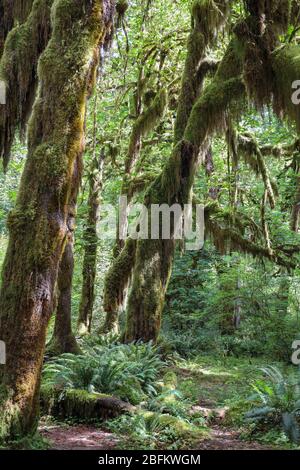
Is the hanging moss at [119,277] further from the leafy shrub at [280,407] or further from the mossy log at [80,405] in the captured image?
the leafy shrub at [280,407]

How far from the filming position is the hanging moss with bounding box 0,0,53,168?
24.6 feet

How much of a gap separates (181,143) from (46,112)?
5730 mm

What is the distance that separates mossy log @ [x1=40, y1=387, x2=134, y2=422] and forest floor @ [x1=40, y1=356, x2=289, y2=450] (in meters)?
0.27

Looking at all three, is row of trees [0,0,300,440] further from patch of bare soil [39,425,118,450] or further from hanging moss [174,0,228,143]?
patch of bare soil [39,425,118,450]

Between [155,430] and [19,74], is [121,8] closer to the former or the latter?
[19,74]

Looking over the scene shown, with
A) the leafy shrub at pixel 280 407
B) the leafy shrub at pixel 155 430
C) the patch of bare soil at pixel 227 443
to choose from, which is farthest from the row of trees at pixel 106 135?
the leafy shrub at pixel 280 407

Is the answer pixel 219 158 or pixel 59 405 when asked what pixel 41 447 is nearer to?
pixel 59 405

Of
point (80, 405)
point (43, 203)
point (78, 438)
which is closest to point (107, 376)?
point (80, 405)

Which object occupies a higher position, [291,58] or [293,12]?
[293,12]

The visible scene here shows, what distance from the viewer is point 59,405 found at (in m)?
6.65

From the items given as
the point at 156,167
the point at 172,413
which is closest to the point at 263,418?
the point at 172,413

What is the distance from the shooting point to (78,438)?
5.54 m

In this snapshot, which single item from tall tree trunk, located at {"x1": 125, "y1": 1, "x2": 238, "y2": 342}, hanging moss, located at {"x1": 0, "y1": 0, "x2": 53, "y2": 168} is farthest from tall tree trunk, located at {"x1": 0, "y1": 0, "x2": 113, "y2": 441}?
tall tree trunk, located at {"x1": 125, "y1": 1, "x2": 238, "y2": 342}

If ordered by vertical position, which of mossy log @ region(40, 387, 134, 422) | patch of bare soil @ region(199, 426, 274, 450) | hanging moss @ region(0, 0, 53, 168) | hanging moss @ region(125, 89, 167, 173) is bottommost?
patch of bare soil @ region(199, 426, 274, 450)
